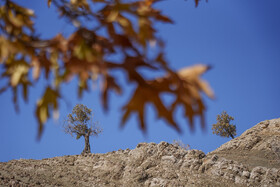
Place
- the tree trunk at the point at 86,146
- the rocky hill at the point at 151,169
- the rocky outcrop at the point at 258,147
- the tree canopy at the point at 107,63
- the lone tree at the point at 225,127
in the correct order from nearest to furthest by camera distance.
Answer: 1. the tree canopy at the point at 107,63
2. the rocky hill at the point at 151,169
3. the rocky outcrop at the point at 258,147
4. the tree trunk at the point at 86,146
5. the lone tree at the point at 225,127

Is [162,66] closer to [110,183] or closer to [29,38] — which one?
[29,38]

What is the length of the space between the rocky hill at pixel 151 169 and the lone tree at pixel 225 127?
1184 centimetres

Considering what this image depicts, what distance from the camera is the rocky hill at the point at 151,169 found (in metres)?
9.62

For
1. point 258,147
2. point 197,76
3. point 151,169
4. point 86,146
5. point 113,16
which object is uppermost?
point 86,146

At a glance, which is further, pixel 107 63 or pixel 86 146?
pixel 86 146

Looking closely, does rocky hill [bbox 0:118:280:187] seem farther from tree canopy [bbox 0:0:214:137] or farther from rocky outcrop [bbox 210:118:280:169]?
tree canopy [bbox 0:0:214:137]

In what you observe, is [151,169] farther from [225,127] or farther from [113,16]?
[225,127]

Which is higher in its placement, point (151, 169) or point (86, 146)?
point (86, 146)

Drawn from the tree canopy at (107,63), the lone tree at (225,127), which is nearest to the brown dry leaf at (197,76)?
the tree canopy at (107,63)

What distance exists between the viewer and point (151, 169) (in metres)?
10.8

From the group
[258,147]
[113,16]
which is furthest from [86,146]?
[113,16]

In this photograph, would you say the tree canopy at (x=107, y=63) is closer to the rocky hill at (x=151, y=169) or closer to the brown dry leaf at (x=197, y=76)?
the brown dry leaf at (x=197, y=76)

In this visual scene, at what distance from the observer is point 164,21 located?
128cm

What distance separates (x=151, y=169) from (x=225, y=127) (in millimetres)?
18094
